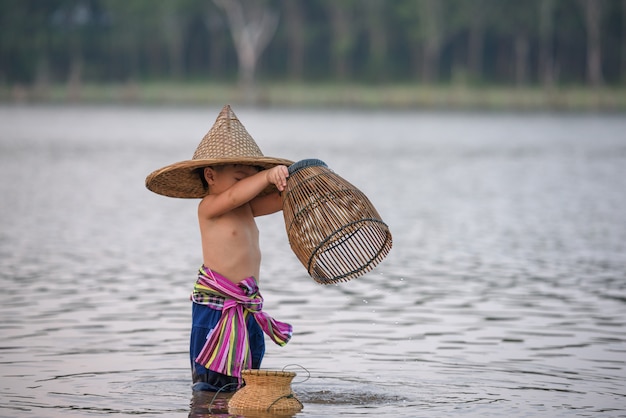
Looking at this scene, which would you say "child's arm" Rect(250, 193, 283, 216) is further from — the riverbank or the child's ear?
the riverbank

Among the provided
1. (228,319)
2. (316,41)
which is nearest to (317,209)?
(228,319)

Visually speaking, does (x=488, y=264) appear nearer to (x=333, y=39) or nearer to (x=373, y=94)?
(x=373, y=94)

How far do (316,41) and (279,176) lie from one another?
78.4 meters

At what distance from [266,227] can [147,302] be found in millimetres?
5523

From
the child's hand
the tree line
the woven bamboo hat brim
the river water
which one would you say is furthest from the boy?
the tree line

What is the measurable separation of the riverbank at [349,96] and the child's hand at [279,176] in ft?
184

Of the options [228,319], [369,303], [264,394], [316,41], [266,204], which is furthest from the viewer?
[316,41]

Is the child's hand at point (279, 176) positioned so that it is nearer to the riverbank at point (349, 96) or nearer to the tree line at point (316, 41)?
the riverbank at point (349, 96)

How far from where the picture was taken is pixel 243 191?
272 inches

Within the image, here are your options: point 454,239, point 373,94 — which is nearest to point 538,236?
point 454,239

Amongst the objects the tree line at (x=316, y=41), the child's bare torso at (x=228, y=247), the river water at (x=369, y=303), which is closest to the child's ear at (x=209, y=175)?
the child's bare torso at (x=228, y=247)

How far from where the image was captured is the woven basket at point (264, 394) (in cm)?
691

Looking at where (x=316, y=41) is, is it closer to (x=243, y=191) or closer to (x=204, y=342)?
(x=204, y=342)

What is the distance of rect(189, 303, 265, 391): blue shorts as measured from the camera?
716cm
